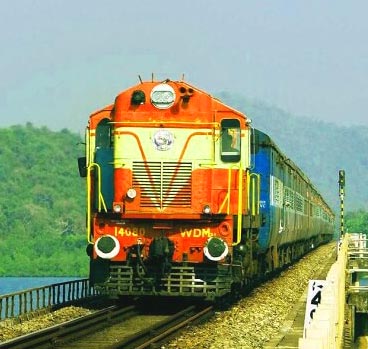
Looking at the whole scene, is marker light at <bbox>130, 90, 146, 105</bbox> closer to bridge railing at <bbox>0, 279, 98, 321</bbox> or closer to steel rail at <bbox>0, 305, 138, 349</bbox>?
steel rail at <bbox>0, 305, 138, 349</bbox>

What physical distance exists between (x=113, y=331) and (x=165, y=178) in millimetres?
3699

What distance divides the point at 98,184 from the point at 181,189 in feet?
5.36

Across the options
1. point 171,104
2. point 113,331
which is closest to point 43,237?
point 171,104

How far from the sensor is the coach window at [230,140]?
69.4 feet

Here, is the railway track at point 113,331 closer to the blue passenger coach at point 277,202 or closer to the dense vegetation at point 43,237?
the blue passenger coach at point 277,202

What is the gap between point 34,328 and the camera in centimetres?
1945

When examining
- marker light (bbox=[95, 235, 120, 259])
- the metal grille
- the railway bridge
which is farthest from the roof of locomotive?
the railway bridge

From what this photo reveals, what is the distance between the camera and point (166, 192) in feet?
68.2

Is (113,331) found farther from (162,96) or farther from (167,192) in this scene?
(162,96)

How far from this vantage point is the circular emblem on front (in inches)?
826

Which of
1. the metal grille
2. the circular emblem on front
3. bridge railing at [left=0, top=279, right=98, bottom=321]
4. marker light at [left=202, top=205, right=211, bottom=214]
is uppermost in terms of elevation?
the circular emblem on front

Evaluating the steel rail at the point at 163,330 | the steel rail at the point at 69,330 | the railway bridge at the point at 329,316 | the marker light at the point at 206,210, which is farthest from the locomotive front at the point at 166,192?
the railway bridge at the point at 329,316

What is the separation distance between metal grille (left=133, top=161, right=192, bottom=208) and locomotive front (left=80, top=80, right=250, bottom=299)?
2 centimetres

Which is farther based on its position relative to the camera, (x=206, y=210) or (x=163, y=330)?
(x=206, y=210)
